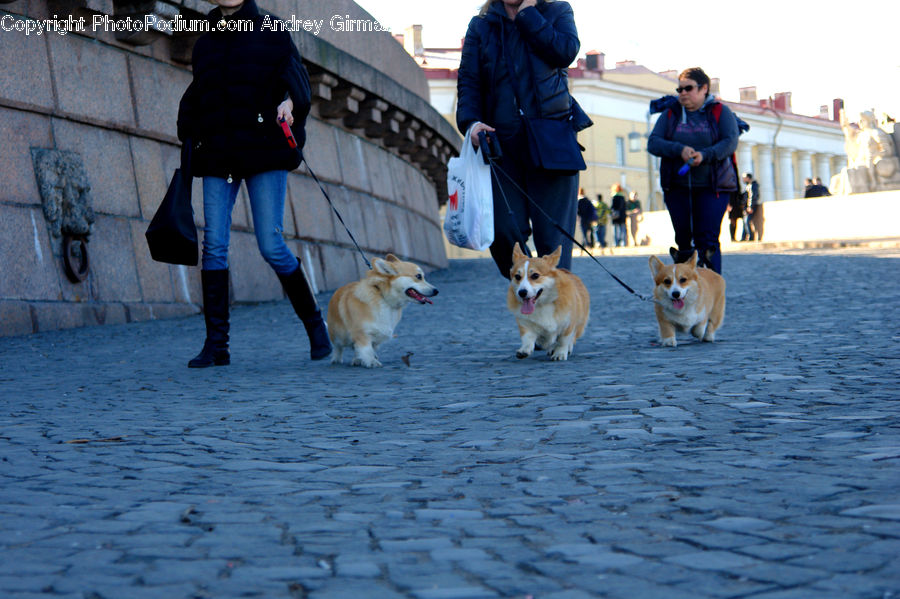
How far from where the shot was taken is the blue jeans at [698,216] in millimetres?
9414

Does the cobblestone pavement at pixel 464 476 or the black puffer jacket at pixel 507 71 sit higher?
the black puffer jacket at pixel 507 71

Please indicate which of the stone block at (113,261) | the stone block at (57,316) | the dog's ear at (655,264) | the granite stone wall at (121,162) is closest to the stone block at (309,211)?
the granite stone wall at (121,162)

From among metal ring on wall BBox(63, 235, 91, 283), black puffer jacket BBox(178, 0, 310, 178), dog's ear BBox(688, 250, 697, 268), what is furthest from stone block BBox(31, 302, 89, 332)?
dog's ear BBox(688, 250, 697, 268)

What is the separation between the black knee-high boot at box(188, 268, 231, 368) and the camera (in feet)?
25.4

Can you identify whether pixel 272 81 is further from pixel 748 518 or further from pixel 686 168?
pixel 748 518

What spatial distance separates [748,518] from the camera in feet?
10.5

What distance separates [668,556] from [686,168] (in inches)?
264

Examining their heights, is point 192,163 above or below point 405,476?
above

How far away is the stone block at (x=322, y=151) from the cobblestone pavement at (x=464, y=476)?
26.7 feet

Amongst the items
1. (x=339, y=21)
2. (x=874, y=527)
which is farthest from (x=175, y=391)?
(x=339, y=21)

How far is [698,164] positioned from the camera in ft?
30.3

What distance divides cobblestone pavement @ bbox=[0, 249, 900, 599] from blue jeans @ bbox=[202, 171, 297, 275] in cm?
72

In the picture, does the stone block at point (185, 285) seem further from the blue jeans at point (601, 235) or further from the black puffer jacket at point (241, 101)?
the blue jeans at point (601, 235)

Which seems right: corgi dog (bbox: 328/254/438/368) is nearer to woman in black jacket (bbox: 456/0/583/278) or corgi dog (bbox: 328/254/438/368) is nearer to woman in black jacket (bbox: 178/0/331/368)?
woman in black jacket (bbox: 178/0/331/368)
